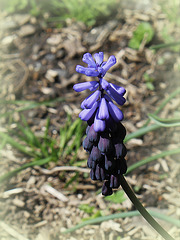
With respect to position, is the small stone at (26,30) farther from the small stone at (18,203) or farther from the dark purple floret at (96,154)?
the dark purple floret at (96,154)

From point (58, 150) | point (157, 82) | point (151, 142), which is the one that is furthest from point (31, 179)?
point (157, 82)

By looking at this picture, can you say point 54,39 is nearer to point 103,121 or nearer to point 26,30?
point 26,30

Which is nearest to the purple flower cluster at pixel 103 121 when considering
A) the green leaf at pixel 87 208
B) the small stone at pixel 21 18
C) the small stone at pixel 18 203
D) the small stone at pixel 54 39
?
the green leaf at pixel 87 208

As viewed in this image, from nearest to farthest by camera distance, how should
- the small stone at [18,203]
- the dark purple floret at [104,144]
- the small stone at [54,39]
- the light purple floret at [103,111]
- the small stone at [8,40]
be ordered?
1. the light purple floret at [103,111]
2. the dark purple floret at [104,144]
3. the small stone at [18,203]
4. the small stone at [54,39]
5. the small stone at [8,40]

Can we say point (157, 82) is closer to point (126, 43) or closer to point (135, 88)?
point (135, 88)

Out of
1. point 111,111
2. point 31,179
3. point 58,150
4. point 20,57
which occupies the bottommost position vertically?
point 31,179

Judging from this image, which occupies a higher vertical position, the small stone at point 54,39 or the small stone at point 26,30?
the small stone at point 26,30

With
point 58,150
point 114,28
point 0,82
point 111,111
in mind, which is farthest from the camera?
point 114,28

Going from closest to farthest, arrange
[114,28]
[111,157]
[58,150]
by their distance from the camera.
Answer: [111,157], [58,150], [114,28]
